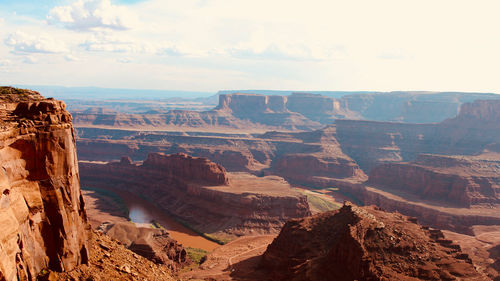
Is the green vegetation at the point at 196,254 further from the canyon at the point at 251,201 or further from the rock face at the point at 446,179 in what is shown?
the rock face at the point at 446,179

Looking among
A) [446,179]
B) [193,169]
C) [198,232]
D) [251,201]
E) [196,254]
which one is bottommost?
[198,232]

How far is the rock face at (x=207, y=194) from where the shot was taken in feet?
245

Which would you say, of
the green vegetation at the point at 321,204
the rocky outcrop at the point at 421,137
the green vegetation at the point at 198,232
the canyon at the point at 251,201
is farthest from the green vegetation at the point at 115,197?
the rocky outcrop at the point at 421,137

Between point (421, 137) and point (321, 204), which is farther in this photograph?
point (421, 137)

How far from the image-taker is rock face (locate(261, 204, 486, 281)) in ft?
105

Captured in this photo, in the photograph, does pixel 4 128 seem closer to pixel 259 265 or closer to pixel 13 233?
pixel 13 233

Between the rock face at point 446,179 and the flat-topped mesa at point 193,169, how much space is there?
55489mm

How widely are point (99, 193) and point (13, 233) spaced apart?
310 feet

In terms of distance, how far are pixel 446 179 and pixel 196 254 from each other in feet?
243

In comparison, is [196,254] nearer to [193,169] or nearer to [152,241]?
[152,241]

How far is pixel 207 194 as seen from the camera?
270 feet

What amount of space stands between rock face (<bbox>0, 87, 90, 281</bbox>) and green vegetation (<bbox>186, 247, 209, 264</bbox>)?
40752 mm

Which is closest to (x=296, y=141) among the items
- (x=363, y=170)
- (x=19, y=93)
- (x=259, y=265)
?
(x=363, y=170)

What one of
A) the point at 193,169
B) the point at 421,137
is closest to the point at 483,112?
the point at 421,137
